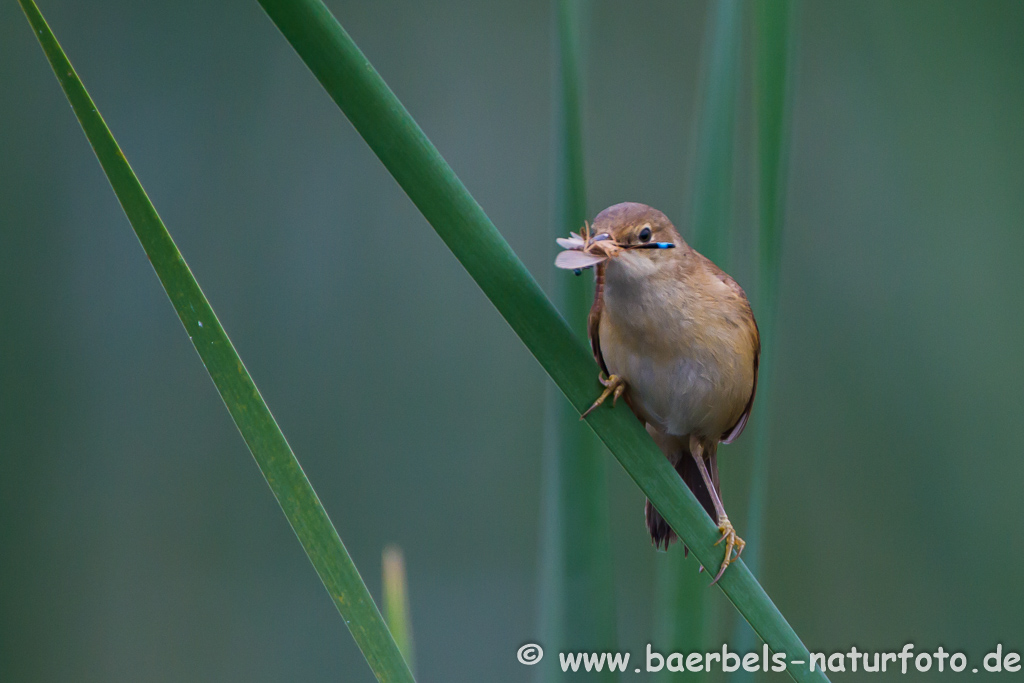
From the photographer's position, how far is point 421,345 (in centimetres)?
266

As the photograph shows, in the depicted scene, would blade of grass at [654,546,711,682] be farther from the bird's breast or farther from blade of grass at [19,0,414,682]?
blade of grass at [19,0,414,682]

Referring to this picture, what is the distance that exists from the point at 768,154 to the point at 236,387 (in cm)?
48

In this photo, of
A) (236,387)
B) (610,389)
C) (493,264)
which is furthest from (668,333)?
(236,387)

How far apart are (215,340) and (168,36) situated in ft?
7.54

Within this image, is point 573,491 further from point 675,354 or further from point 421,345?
point 421,345

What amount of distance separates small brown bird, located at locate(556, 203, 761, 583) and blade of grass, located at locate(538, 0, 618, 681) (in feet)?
A: 0.16

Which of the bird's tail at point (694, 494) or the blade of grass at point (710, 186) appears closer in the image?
the blade of grass at point (710, 186)

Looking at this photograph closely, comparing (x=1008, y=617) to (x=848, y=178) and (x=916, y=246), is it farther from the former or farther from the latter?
(x=848, y=178)

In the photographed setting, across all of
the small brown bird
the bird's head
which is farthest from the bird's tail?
the bird's head

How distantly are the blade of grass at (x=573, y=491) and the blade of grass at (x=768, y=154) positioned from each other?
15 centimetres

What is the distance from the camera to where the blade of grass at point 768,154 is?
0.70m

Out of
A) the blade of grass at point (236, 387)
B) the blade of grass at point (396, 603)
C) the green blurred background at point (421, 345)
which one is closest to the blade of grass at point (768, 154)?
the blade of grass at point (396, 603)

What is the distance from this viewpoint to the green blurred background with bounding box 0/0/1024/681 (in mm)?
2273

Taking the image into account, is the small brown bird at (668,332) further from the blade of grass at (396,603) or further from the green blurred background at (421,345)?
the green blurred background at (421,345)
